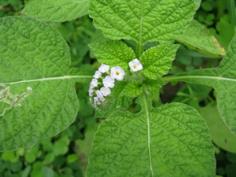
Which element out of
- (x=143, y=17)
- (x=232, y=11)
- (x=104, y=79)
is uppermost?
(x=143, y=17)

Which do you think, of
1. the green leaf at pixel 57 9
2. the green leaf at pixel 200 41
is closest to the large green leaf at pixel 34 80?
the green leaf at pixel 57 9

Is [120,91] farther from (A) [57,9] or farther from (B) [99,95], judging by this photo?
(A) [57,9]

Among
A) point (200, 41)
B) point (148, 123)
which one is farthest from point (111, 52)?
point (200, 41)

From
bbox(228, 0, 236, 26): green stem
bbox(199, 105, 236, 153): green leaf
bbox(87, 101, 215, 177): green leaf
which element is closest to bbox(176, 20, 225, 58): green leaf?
bbox(228, 0, 236, 26): green stem

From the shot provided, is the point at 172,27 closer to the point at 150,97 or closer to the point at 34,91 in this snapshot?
the point at 150,97

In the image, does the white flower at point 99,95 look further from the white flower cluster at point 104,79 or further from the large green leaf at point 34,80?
the large green leaf at point 34,80

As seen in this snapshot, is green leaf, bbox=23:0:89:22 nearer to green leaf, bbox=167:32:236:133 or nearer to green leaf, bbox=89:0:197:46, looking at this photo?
green leaf, bbox=89:0:197:46
